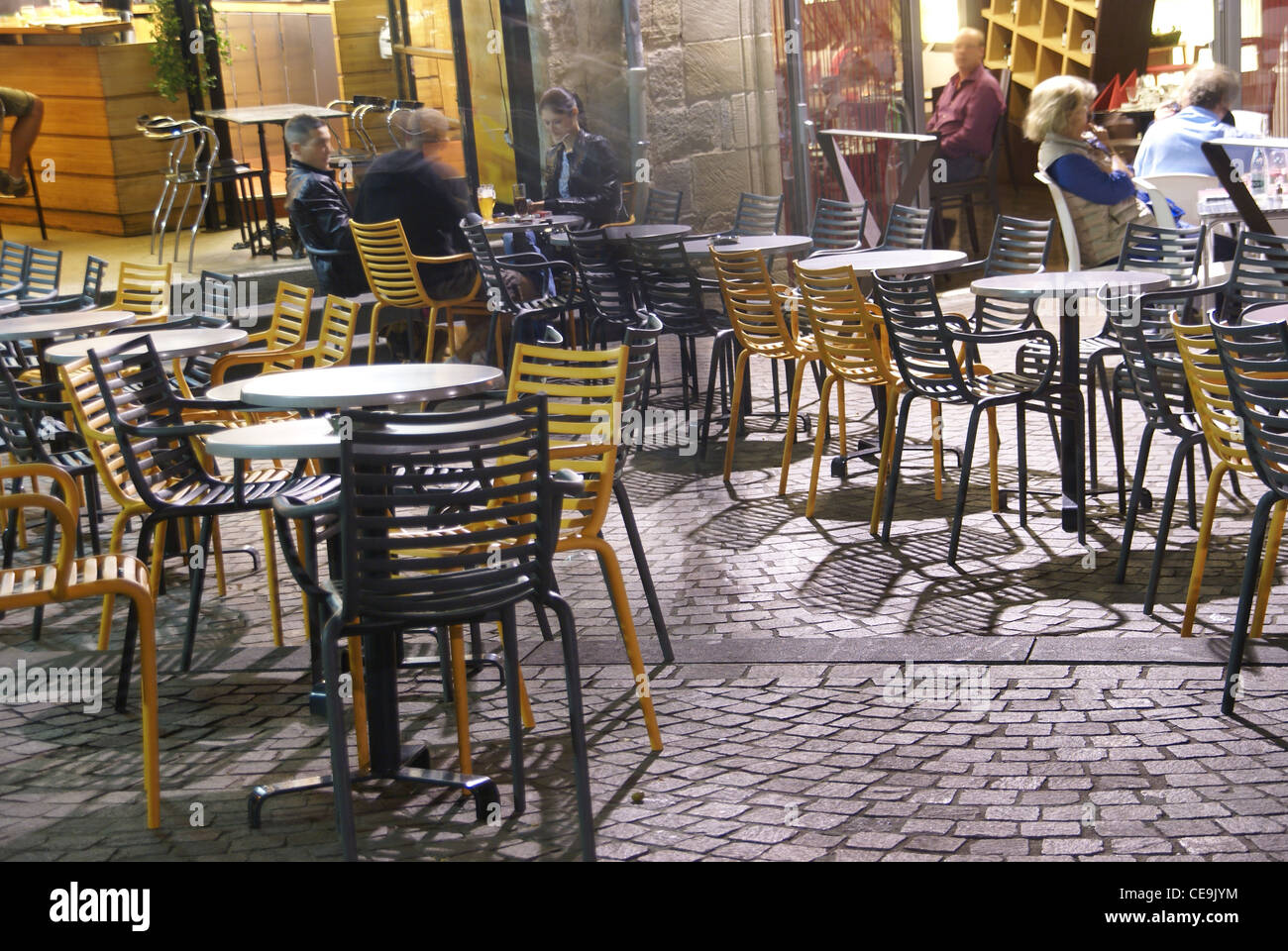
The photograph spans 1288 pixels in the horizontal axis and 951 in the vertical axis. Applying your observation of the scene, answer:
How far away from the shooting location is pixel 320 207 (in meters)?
9.63

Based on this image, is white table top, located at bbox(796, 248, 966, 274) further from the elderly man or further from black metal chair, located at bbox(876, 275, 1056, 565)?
the elderly man

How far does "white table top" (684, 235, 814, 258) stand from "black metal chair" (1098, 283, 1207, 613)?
2417mm

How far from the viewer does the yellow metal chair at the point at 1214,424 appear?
4.29m

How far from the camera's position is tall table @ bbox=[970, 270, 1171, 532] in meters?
5.67

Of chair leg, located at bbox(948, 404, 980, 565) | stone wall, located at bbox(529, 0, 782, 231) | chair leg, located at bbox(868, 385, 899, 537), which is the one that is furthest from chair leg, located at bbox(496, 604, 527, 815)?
stone wall, located at bbox(529, 0, 782, 231)

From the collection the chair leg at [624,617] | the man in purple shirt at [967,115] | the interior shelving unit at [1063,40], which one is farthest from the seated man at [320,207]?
the interior shelving unit at [1063,40]

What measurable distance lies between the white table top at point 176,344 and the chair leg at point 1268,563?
3702 mm

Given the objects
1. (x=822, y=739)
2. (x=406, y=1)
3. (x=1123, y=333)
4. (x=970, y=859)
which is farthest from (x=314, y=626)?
(x=406, y=1)

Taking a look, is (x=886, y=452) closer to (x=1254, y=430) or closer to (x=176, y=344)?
(x=1254, y=430)

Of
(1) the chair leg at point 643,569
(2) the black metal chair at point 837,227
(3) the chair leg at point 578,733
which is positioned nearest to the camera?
(3) the chair leg at point 578,733

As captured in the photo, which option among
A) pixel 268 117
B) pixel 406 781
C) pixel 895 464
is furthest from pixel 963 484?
pixel 268 117

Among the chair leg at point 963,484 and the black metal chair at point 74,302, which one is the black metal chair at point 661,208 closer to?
the black metal chair at point 74,302

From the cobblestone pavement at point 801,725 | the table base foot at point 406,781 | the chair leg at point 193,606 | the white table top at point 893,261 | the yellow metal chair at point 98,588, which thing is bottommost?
the cobblestone pavement at point 801,725

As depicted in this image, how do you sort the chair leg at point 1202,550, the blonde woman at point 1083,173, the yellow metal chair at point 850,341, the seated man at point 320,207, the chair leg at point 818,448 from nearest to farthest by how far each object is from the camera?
the chair leg at point 1202,550 → the yellow metal chair at point 850,341 → the chair leg at point 818,448 → the blonde woman at point 1083,173 → the seated man at point 320,207
